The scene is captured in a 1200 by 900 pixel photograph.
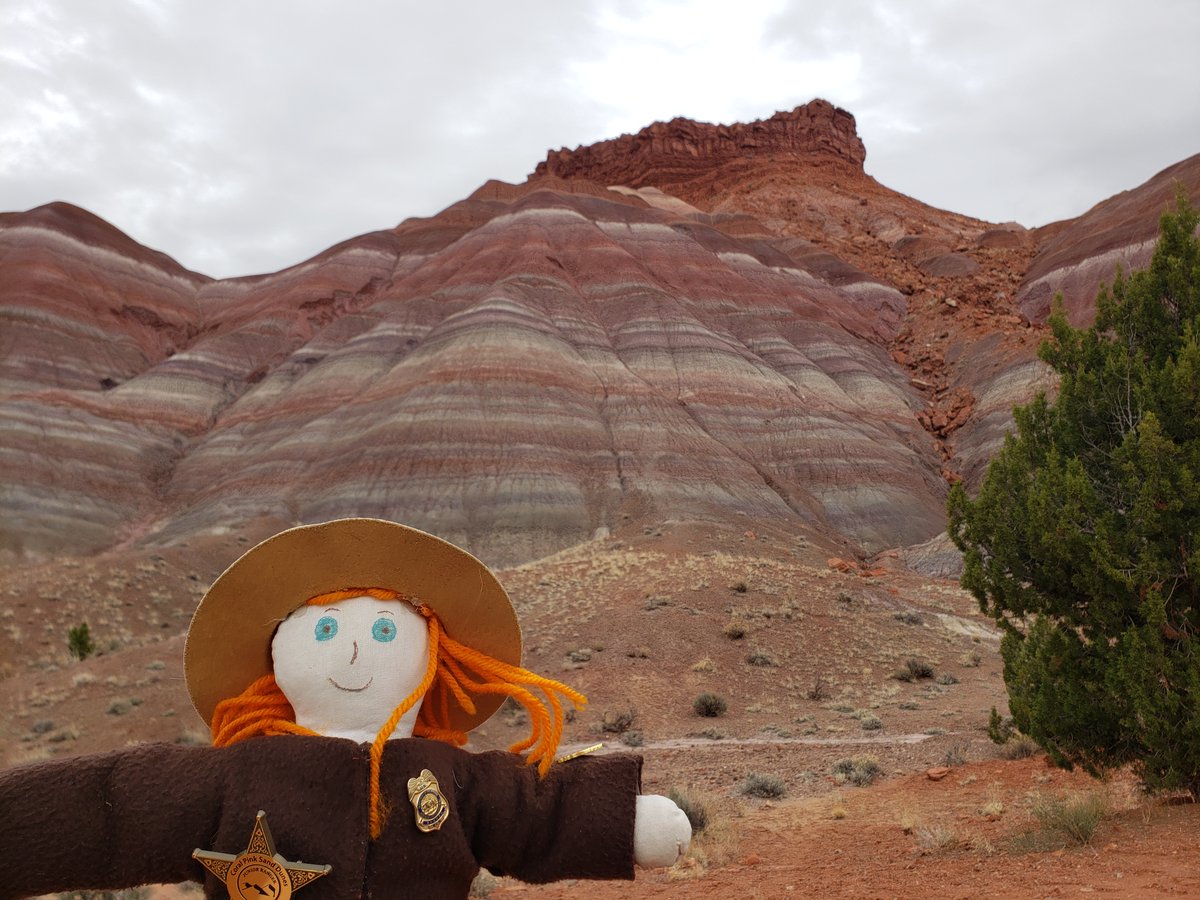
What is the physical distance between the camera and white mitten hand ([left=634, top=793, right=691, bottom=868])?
312 cm

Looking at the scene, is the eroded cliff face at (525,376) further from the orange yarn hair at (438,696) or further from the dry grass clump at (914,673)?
the orange yarn hair at (438,696)

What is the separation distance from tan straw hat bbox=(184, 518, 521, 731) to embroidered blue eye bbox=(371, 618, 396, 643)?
131 millimetres

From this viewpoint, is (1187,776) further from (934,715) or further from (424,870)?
(934,715)

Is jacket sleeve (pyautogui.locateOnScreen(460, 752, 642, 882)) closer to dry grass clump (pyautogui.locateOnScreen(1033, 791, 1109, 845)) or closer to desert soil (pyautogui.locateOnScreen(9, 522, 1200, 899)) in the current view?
desert soil (pyautogui.locateOnScreen(9, 522, 1200, 899))

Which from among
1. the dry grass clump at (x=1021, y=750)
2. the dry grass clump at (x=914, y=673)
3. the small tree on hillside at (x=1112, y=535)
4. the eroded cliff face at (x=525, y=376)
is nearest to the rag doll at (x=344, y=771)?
the small tree on hillside at (x=1112, y=535)

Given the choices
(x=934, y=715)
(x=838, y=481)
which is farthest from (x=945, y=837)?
(x=838, y=481)

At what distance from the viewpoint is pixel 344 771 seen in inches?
110

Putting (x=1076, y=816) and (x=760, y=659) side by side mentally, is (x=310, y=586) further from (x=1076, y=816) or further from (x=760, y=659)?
(x=760, y=659)

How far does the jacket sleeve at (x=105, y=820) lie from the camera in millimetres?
2664

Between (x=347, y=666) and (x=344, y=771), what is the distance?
346 millimetres

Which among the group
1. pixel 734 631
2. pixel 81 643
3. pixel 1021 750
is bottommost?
pixel 1021 750

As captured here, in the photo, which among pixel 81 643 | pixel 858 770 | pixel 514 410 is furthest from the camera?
pixel 514 410

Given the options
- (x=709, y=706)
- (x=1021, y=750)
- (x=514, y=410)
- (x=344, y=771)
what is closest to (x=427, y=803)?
(x=344, y=771)

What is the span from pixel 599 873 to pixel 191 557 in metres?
31.4
